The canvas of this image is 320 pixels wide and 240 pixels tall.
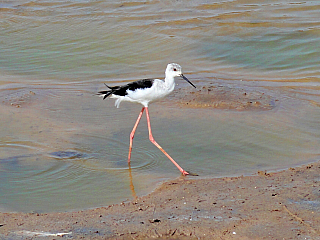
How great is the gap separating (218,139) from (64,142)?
2.02 metres

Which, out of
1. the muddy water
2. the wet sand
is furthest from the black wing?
the wet sand

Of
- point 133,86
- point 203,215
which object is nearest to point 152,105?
point 133,86

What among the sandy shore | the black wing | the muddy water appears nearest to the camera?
the sandy shore

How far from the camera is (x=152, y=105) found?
25.9ft

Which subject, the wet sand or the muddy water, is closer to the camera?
the wet sand

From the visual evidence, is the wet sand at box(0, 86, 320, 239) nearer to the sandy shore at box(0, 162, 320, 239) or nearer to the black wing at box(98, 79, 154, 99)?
the sandy shore at box(0, 162, 320, 239)

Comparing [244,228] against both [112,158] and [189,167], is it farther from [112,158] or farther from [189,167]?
[112,158]

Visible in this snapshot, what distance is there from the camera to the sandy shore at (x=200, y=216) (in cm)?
398

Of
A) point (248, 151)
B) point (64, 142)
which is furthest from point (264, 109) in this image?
point (64, 142)

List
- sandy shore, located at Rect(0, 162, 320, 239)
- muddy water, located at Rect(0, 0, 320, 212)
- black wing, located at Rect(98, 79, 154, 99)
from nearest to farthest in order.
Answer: sandy shore, located at Rect(0, 162, 320, 239) → muddy water, located at Rect(0, 0, 320, 212) → black wing, located at Rect(98, 79, 154, 99)

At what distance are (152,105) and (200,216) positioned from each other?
12.6 feet

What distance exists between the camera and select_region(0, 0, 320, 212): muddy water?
18.3 ft

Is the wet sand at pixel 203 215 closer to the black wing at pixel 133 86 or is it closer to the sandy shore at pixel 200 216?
the sandy shore at pixel 200 216

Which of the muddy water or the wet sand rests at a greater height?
the muddy water
